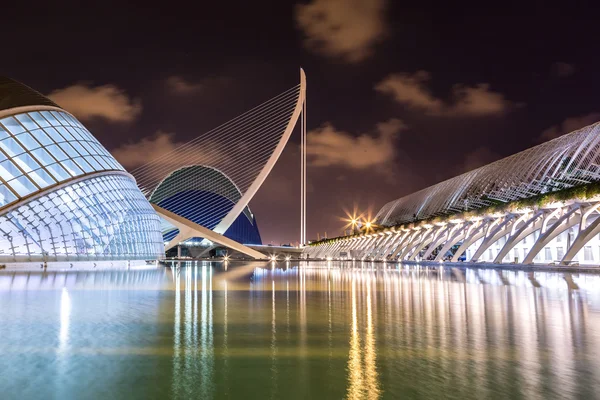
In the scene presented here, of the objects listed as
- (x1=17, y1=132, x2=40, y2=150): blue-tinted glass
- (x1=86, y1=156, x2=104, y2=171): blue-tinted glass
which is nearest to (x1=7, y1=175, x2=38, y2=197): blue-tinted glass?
(x1=17, y1=132, x2=40, y2=150): blue-tinted glass

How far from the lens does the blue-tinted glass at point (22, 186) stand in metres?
29.4

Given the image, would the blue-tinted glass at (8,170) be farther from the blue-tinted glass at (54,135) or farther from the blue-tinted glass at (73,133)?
the blue-tinted glass at (73,133)

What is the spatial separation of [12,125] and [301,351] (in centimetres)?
3218

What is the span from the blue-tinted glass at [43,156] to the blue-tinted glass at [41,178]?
62 cm

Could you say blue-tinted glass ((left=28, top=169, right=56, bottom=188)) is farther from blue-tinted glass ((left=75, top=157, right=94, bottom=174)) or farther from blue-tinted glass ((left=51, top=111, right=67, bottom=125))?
blue-tinted glass ((left=51, top=111, right=67, bottom=125))

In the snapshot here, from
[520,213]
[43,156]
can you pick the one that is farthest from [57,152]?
[520,213]

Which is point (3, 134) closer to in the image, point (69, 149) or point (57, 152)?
point (57, 152)

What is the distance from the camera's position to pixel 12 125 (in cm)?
3181

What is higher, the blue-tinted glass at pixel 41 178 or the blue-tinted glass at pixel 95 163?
the blue-tinted glass at pixel 95 163

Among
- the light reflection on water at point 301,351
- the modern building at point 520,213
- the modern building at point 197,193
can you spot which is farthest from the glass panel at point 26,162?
the modern building at point 197,193

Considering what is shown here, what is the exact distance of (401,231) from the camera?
64.9 m

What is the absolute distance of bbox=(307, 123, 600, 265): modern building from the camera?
1280 inches

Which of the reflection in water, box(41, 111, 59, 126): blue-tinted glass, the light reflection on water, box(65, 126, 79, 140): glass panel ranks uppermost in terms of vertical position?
box(41, 111, 59, 126): blue-tinted glass

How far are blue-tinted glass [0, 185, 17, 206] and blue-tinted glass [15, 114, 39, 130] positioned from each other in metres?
5.61
